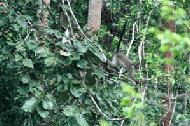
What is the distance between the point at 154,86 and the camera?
361 centimetres

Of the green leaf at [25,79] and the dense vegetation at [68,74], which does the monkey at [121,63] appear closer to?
the dense vegetation at [68,74]

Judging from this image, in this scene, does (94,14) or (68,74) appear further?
(94,14)

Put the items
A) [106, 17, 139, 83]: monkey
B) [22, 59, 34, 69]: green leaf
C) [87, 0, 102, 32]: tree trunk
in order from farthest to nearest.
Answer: [87, 0, 102, 32]: tree trunk, [106, 17, 139, 83]: monkey, [22, 59, 34, 69]: green leaf

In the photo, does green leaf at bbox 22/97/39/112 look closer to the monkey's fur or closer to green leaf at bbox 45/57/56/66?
green leaf at bbox 45/57/56/66

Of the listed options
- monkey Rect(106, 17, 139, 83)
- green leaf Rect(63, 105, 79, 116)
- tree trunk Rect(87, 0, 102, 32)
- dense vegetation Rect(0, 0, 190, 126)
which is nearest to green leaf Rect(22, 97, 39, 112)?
dense vegetation Rect(0, 0, 190, 126)

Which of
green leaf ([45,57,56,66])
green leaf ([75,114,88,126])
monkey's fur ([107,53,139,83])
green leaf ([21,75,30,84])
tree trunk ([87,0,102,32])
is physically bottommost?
green leaf ([75,114,88,126])


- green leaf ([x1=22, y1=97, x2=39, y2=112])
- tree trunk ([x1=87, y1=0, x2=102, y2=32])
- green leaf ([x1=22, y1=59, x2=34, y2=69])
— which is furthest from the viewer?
tree trunk ([x1=87, y1=0, x2=102, y2=32])

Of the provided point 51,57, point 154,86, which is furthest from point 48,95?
point 154,86

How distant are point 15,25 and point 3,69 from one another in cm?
58

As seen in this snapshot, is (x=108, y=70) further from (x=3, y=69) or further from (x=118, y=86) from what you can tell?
(x=3, y=69)

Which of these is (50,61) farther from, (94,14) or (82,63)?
(94,14)

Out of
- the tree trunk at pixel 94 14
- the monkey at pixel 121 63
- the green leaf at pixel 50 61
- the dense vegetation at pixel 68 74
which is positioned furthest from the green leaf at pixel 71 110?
the tree trunk at pixel 94 14

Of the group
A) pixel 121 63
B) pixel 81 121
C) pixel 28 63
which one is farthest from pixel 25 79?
pixel 121 63

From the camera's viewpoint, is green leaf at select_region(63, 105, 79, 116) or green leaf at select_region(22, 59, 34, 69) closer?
green leaf at select_region(63, 105, 79, 116)
